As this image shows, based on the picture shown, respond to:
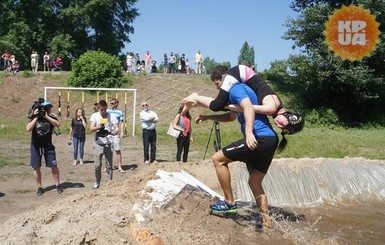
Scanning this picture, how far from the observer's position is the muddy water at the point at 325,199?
5.44m

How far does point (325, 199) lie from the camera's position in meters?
7.66

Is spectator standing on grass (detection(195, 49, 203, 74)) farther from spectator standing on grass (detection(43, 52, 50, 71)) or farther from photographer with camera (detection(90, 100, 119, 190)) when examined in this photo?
photographer with camera (detection(90, 100, 119, 190))

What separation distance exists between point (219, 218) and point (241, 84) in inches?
64.1

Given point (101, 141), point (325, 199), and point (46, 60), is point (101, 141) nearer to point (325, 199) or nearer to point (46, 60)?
point (325, 199)

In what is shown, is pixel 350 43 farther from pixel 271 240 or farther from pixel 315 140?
pixel 271 240

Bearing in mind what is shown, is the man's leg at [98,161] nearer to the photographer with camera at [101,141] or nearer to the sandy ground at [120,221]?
the photographer with camera at [101,141]

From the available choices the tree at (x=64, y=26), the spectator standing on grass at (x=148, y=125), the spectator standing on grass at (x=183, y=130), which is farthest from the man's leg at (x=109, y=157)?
the tree at (x=64, y=26)

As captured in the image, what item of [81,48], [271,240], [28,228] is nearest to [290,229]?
[271,240]

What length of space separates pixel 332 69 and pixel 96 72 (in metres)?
13.4

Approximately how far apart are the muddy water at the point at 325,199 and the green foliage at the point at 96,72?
19685mm

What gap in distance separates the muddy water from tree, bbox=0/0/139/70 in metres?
32.1

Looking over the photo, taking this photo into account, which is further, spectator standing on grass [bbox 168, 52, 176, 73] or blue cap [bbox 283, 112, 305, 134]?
Answer: spectator standing on grass [bbox 168, 52, 176, 73]

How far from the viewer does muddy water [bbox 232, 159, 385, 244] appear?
17.8 feet

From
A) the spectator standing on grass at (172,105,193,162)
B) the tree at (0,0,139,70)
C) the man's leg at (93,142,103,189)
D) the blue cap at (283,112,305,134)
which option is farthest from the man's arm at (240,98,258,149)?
the tree at (0,0,139,70)
